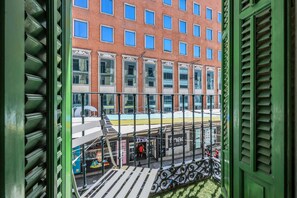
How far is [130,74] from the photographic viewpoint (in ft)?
40.4

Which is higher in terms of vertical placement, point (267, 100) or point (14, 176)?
point (267, 100)

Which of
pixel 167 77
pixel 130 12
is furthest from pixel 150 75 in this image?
pixel 130 12

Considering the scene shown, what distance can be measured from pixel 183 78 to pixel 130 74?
13.6 feet

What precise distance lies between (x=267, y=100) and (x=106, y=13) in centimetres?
1198

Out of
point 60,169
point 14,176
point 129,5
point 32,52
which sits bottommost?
point 60,169

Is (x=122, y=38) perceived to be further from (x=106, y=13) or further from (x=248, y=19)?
(x=248, y=19)

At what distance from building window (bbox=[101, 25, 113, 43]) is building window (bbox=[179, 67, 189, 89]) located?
5.37m

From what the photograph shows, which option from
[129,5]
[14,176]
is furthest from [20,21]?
[129,5]

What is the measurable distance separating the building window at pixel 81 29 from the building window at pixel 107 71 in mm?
1602

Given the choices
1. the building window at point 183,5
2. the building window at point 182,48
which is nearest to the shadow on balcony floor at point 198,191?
the building window at point 182,48

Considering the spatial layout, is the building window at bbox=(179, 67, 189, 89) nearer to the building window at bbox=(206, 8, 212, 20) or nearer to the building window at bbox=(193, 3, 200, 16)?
the building window at bbox=(193, 3, 200, 16)

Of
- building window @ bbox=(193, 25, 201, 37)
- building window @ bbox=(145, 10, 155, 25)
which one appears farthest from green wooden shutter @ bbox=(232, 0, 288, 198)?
building window @ bbox=(193, 25, 201, 37)
